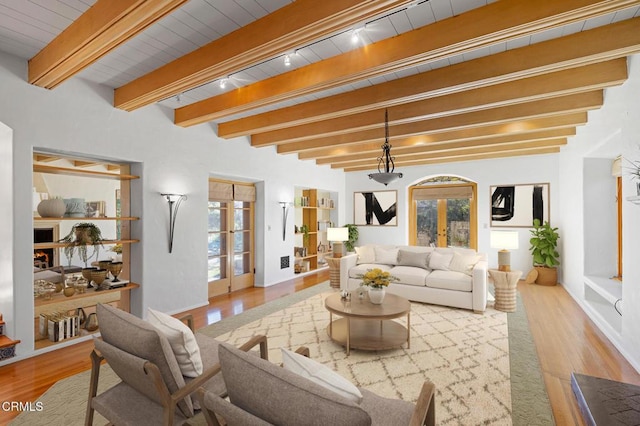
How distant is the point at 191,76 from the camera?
9.50 ft

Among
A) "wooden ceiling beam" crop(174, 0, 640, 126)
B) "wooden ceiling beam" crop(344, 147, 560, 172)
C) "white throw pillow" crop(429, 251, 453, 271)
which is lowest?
"white throw pillow" crop(429, 251, 453, 271)

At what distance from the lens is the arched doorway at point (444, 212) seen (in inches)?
311

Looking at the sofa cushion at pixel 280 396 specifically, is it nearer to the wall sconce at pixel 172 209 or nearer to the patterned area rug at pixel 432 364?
the patterned area rug at pixel 432 364

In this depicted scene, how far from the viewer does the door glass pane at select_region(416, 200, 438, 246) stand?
833cm

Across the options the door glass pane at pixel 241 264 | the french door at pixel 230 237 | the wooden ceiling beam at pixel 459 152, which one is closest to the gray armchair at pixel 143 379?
the french door at pixel 230 237

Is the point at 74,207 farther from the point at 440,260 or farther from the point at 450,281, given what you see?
the point at 440,260

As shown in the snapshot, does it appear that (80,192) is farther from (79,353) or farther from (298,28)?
(298,28)

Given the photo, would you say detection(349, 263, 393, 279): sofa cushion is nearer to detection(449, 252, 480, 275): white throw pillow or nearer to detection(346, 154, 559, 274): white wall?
detection(449, 252, 480, 275): white throw pillow

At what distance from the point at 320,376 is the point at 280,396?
0.33 meters

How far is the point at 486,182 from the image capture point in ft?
24.3

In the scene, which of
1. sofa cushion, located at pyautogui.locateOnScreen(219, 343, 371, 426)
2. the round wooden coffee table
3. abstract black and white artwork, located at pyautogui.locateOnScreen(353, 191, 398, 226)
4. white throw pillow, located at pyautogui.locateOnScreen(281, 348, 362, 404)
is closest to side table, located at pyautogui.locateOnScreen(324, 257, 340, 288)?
the round wooden coffee table

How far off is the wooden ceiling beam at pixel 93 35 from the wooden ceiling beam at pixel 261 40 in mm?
586

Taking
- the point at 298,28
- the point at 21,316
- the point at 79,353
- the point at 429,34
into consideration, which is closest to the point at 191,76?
the point at 298,28

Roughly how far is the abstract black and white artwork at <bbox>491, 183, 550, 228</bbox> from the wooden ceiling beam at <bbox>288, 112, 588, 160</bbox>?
7.01 feet
